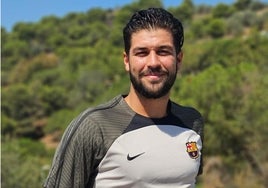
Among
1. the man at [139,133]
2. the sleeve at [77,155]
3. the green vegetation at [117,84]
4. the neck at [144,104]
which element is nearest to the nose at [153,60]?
the man at [139,133]

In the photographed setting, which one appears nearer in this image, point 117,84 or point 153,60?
point 153,60

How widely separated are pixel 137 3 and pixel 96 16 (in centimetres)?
594

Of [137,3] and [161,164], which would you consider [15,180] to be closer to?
[161,164]

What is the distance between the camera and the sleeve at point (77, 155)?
1.40m

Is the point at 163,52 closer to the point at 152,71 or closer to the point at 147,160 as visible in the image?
the point at 152,71

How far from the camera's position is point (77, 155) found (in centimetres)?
140

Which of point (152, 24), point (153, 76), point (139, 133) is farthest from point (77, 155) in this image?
point (152, 24)

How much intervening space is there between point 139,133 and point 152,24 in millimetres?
309

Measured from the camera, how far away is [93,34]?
2109 inches

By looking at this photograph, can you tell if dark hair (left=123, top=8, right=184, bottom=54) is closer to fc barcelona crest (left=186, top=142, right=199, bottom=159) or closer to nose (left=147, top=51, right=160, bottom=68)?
nose (left=147, top=51, right=160, bottom=68)

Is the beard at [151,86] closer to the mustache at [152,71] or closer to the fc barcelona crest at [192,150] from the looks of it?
the mustache at [152,71]

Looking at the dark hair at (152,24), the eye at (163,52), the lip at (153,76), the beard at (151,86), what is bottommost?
the beard at (151,86)

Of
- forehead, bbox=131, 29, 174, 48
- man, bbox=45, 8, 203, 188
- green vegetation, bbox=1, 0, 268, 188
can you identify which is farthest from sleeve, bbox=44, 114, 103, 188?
green vegetation, bbox=1, 0, 268, 188

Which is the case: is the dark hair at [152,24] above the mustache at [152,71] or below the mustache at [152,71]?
above
